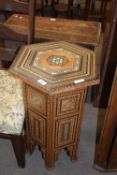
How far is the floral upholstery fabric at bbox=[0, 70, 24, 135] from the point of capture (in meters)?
1.09

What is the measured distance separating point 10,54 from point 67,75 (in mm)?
539

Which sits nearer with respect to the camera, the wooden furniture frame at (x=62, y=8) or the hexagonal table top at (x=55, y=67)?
the hexagonal table top at (x=55, y=67)

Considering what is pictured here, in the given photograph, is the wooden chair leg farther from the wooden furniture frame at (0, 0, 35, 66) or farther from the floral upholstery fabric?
the wooden furniture frame at (0, 0, 35, 66)

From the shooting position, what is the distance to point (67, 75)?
946 mm

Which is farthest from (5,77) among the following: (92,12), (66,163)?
(92,12)

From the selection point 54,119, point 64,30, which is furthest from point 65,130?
point 64,30

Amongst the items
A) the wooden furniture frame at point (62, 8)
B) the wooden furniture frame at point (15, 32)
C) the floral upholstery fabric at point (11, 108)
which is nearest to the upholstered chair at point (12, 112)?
the floral upholstery fabric at point (11, 108)

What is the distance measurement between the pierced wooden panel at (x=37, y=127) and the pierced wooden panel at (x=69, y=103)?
0.41 feet

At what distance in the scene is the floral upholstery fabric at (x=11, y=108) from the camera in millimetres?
1088

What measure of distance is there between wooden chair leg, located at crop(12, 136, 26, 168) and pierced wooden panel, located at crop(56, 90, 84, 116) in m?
0.29

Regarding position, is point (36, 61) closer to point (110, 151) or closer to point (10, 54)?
point (10, 54)

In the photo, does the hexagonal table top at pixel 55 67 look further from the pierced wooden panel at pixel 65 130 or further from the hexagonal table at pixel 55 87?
the pierced wooden panel at pixel 65 130

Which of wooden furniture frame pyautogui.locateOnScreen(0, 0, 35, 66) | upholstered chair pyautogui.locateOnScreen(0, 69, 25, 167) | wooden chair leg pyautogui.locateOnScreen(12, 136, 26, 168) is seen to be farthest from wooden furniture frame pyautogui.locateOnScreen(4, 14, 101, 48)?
wooden chair leg pyautogui.locateOnScreen(12, 136, 26, 168)

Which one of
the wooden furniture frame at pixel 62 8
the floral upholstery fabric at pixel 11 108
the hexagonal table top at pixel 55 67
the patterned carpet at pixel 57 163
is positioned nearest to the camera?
the hexagonal table top at pixel 55 67
